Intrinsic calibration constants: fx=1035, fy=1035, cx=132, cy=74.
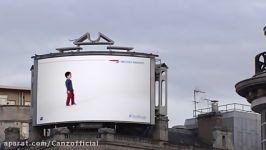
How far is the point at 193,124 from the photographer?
95625 millimetres

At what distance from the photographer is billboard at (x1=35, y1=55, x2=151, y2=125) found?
85.7 metres

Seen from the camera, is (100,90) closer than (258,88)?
No

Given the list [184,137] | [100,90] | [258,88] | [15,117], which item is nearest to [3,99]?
[15,117]

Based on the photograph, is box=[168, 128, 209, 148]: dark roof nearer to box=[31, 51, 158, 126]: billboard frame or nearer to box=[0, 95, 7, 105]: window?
box=[31, 51, 158, 126]: billboard frame

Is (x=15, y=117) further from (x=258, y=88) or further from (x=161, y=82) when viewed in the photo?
(x=258, y=88)

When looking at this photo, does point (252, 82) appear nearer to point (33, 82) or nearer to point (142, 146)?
point (142, 146)

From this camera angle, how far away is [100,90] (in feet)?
284

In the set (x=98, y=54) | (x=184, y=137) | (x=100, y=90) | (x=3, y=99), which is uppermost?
(x=98, y=54)

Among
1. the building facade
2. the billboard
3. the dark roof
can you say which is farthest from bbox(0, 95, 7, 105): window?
the dark roof

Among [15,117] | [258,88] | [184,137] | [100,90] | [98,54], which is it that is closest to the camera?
[258,88]

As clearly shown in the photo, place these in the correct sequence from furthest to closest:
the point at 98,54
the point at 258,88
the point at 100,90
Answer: the point at 98,54
the point at 100,90
the point at 258,88

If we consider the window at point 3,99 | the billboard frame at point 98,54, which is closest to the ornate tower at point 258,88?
the billboard frame at point 98,54

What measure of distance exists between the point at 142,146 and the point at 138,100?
4500mm

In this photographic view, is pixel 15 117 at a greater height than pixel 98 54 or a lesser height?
lesser
